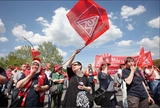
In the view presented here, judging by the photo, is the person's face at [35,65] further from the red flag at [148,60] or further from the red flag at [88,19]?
the red flag at [148,60]

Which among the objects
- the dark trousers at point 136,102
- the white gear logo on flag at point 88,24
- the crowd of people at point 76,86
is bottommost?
the dark trousers at point 136,102

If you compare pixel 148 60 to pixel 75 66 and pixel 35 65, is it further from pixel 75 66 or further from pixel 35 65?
pixel 35 65

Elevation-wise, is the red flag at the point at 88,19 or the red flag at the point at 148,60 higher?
the red flag at the point at 88,19

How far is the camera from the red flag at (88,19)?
355 centimetres

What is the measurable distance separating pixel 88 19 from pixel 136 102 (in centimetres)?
243

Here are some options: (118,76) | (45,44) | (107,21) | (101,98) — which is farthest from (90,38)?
(45,44)

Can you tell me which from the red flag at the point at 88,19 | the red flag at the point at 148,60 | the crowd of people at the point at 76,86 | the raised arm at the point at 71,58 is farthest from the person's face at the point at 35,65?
the red flag at the point at 148,60

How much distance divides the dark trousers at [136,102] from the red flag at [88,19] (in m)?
1.72

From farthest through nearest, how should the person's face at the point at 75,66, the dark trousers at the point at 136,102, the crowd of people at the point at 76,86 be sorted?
the person's face at the point at 75,66, the dark trousers at the point at 136,102, the crowd of people at the point at 76,86

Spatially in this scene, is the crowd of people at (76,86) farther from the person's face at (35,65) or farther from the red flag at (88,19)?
the red flag at (88,19)

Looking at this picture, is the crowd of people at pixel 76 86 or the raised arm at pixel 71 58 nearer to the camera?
the crowd of people at pixel 76 86

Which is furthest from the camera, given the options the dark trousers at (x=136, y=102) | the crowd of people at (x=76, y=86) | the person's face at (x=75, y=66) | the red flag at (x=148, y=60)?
the red flag at (x=148, y=60)

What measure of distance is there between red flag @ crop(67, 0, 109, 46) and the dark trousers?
172 centimetres

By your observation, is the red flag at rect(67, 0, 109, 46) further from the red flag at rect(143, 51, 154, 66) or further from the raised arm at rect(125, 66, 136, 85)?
the red flag at rect(143, 51, 154, 66)
